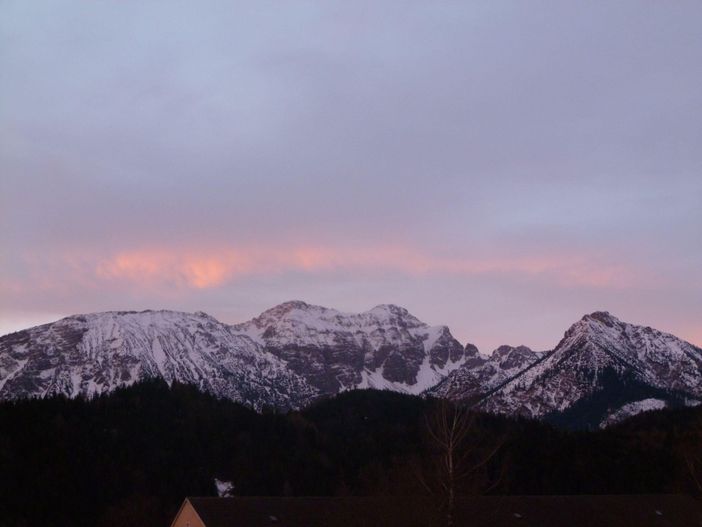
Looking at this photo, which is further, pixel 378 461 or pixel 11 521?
pixel 378 461

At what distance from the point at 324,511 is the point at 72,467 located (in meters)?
118

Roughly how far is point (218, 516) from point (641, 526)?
38797 mm

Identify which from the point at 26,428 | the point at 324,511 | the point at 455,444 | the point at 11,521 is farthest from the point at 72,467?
the point at 455,444

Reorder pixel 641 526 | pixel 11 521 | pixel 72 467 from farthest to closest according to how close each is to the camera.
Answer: pixel 72 467 → pixel 11 521 → pixel 641 526

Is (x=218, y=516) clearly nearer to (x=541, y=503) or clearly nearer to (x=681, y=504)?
(x=541, y=503)

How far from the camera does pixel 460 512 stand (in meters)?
78.2

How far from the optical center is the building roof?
2901 inches

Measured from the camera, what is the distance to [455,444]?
58125 mm

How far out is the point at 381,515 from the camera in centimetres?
7825

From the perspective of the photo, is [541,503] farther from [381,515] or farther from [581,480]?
[581,480]

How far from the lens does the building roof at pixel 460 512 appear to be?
242ft

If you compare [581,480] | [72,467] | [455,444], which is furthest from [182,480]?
[455,444]

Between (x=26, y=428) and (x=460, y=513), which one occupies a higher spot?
(x=26, y=428)

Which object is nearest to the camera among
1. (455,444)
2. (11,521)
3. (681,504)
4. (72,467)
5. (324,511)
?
(455,444)
